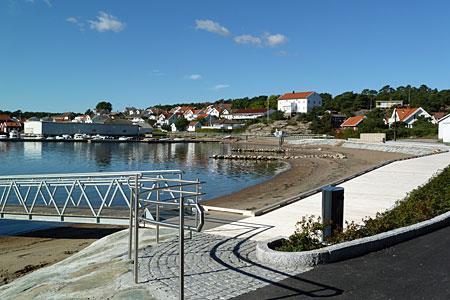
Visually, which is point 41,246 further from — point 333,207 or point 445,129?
point 445,129

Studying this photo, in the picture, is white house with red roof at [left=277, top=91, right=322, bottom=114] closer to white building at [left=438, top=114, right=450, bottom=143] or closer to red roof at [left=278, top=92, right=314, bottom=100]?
red roof at [left=278, top=92, right=314, bottom=100]

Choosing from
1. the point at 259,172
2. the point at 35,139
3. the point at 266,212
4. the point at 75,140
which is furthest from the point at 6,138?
the point at 266,212

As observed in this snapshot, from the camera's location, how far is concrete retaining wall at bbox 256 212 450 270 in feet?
23.2

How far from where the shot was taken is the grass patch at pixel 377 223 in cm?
779

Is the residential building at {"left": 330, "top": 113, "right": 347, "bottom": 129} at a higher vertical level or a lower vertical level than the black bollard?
higher

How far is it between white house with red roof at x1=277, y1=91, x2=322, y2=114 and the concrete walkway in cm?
12296

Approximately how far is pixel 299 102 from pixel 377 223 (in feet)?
460

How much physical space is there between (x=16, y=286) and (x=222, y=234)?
4.30 metres

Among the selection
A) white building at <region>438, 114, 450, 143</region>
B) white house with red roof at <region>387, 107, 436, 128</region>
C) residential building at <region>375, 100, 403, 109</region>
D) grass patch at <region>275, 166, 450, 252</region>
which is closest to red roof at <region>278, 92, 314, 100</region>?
residential building at <region>375, 100, 403, 109</region>

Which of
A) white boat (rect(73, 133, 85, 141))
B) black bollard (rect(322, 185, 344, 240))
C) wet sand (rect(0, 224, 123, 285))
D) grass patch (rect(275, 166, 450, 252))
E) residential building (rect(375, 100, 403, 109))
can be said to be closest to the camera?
grass patch (rect(275, 166, 450, 252))

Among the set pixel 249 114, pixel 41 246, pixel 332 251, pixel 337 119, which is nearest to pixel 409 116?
pixel 337 119

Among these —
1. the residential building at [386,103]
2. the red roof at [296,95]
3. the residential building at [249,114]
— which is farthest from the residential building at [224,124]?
the residential building at [386,103]

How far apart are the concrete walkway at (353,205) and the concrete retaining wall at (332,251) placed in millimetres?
2013

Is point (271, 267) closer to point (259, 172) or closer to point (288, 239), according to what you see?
point (288, 239)
